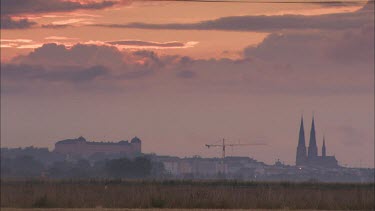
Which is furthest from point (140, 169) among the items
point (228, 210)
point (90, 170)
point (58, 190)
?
point (228, 210)

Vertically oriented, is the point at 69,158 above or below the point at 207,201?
above

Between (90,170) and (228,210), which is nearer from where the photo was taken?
(228,210)

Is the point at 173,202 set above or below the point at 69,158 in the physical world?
below

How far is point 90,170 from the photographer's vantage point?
503 feet

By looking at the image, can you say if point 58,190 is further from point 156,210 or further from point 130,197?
point 156,210

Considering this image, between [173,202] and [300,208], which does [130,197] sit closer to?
[173,202]

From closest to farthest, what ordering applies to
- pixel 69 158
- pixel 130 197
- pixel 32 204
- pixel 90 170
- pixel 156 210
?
pixel 156 210 → pixel 32 204 → pixel 130 197 → pixel 90 170 → pixel 69 158

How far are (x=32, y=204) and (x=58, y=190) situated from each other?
828 centimetres

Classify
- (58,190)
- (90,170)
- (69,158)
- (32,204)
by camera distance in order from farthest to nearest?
(69,158), (90,170), (58,190), (32,204)

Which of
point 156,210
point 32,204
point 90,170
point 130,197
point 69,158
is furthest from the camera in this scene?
point 69,158

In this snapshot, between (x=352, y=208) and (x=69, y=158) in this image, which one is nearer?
(x=352, y=208)

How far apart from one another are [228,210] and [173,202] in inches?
182

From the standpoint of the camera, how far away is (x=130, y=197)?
49344 millimetres

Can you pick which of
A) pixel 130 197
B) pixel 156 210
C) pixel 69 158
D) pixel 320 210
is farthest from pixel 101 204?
pixel 69 158
